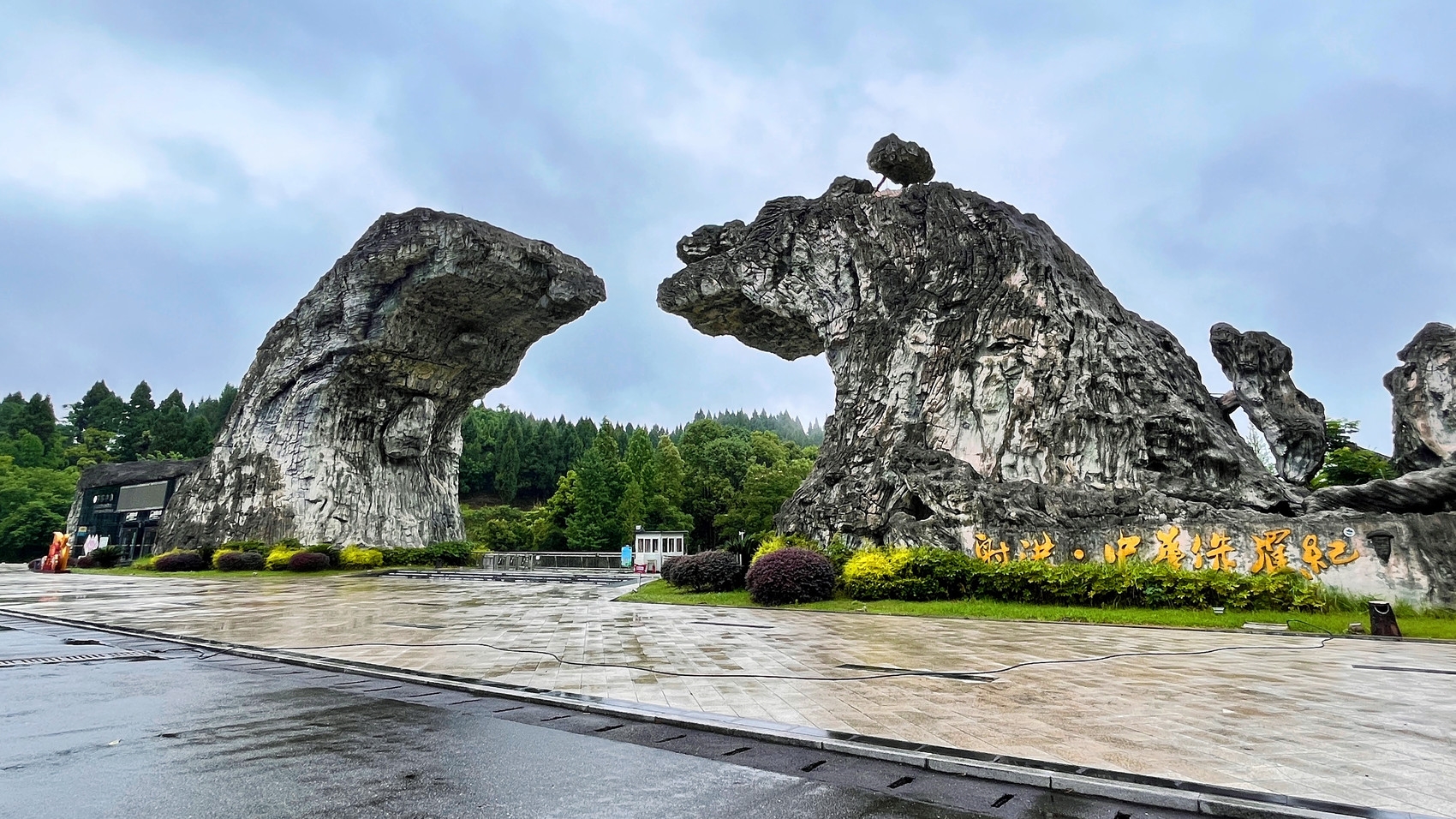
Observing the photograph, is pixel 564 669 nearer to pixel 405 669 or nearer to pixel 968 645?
pixel 405 669

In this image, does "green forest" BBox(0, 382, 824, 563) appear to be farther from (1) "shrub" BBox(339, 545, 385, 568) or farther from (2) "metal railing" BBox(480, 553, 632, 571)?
(1) "shrub" BBox(339, 545, 385, 568)

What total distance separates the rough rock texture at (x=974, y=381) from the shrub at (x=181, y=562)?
2691 centimetres

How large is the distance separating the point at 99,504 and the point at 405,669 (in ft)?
189

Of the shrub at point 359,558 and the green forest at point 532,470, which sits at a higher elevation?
the green forest at point 532,470

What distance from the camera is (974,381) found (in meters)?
21.1

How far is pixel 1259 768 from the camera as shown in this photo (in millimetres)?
3988

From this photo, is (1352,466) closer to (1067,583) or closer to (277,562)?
(1067,583)

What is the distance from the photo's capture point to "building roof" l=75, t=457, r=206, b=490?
153 ft

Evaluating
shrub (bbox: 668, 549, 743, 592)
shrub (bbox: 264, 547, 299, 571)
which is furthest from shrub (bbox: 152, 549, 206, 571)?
shrub (bbox: 668, 549, 743, 592)

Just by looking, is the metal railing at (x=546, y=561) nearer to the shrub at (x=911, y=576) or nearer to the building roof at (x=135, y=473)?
the shrub at (x=911, y=576)

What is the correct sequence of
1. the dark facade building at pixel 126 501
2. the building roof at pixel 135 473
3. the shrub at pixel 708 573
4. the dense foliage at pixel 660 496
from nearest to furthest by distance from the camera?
the shrub at pixel 708 573 < the dark facade building at pixel 126 501 < the building roof at pixel 135 473 < the dense foliage at pixel 660 496

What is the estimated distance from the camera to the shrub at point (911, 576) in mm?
16016

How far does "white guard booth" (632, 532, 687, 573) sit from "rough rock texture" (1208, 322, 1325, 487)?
22089mm

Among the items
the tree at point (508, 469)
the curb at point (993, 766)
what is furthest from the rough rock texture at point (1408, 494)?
the tree at point (508, 469)
